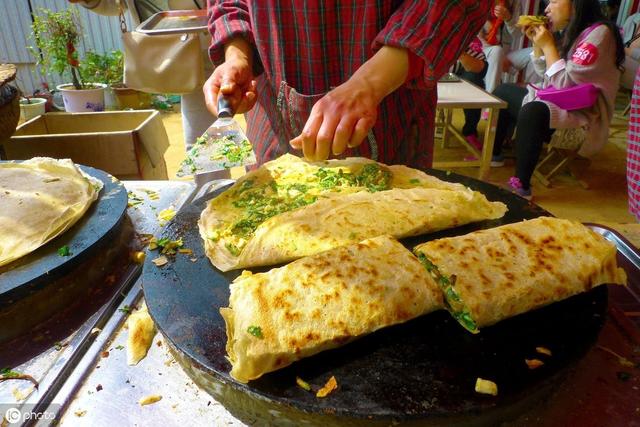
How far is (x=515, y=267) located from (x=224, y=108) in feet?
4.75

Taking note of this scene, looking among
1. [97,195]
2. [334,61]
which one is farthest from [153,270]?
[334,61]

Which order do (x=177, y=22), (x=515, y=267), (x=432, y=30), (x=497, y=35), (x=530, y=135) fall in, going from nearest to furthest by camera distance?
1. (x=515, y=267)
2. (x=432, y=30)
3. (x=177, y=22)
4. (x=530, y=135)
5. (x=497, y=35)

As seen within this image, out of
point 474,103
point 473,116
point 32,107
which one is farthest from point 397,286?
point 32,107

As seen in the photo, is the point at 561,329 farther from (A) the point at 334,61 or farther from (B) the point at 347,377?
(A) the point at 334,61

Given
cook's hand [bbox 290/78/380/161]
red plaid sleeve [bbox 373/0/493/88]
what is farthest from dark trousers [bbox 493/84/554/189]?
cook's hand [bbox 290/78/380/161]

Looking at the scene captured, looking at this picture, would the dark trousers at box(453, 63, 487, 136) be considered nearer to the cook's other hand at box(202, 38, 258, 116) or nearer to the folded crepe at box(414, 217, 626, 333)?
the cook's other hand at box(202, 38, 258, 116)

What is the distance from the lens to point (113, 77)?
29.6 feet

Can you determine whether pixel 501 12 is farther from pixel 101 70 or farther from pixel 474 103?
pixel 101 70

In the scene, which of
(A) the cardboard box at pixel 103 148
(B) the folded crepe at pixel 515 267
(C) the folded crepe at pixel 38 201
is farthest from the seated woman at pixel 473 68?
(C) the folded crepe at pixel 38 201

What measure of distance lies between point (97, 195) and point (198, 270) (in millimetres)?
880

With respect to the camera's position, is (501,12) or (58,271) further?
(501,12)

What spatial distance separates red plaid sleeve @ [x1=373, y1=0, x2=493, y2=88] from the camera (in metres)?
2.02

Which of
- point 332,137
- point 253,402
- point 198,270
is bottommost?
point 253,402

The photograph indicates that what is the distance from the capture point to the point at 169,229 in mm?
1854
